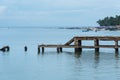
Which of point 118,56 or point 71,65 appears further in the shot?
point 118,56

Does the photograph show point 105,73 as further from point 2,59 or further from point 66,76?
point 2,59

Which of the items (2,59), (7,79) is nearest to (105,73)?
(7,79)

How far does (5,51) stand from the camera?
8538 centimetres

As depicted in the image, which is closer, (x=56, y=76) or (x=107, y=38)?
(x=56, y=76)

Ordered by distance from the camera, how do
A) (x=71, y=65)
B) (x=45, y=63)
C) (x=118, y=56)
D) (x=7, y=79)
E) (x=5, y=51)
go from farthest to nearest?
(x=5, y=51), (x=118, y=56), (x=45, y=63), (x=71, y=65), (x=7, y=79)

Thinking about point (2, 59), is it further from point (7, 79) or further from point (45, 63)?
point (7, 79)

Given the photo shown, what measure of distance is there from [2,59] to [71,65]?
1625 centimetres

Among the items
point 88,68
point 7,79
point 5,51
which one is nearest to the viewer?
point 7,79

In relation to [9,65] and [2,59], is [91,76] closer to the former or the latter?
[9,65]

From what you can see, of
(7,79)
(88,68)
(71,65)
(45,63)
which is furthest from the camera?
(45,63)

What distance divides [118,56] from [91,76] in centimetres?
2261

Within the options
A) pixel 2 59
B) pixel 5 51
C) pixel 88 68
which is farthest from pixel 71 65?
pixel 5 51

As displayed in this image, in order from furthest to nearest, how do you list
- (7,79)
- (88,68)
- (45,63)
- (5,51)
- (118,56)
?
1. (5,51)
2. (118,56)
3. (45,63)
4. (88,68)
5. (7,79)

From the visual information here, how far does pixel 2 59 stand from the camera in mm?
71688
